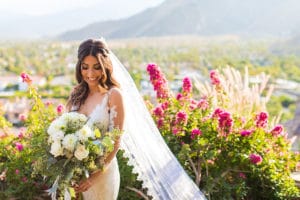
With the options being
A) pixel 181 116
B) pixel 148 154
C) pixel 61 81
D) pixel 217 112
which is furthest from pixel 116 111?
pixel 61 81

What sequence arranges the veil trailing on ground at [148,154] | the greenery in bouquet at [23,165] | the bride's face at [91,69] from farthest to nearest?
the greenery in bouquet at [23,165], the veil trailing on ground at [148,154], the bride's face at [91,69]

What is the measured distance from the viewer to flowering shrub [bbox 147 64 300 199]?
3256 mm

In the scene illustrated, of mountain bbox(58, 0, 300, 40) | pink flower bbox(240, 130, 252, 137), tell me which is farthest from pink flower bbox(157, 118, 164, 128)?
mountain bbox(58, 0, 300, 40)

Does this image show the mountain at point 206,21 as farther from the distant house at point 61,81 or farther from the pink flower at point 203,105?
the pink flower at point 203,105

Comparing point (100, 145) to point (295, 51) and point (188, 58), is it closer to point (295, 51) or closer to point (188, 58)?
point (188, 58)

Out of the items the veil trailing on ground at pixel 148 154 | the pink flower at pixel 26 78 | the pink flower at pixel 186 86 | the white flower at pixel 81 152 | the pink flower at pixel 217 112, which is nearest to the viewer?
the white flower at pixel 81 152

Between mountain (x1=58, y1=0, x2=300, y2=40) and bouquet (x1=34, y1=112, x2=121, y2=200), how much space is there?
146 meters

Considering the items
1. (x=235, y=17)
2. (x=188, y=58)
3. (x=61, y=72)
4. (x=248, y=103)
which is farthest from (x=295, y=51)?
(x=248, y=103)

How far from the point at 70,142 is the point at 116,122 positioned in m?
0.32

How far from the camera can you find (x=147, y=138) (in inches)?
105

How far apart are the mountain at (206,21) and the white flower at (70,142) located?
146 m

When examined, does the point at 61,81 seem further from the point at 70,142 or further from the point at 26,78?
the point at 70,142

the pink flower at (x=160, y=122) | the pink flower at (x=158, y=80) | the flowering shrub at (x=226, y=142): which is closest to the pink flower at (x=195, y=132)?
the flowering shrub at (x=226, y=142)

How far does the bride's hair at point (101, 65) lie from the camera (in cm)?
224
